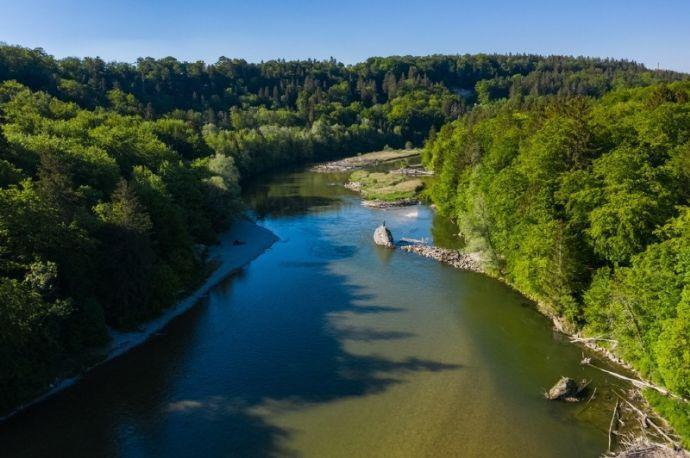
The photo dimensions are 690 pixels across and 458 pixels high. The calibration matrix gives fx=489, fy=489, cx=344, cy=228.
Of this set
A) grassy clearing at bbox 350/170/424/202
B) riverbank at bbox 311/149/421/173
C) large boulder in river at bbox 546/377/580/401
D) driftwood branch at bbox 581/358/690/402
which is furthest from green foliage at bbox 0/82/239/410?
riverbank at bbox 311/149/421/173

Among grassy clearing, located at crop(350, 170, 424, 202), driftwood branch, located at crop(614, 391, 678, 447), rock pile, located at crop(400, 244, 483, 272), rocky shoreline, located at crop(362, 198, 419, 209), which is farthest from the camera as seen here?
grassy clearing, located at crop(350, 170, 424, 202)

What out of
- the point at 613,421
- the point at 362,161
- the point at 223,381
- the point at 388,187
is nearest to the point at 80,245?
the point at 223,381

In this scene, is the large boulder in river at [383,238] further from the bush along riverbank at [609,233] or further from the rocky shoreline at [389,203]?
the rocky shoreline at [389,203]

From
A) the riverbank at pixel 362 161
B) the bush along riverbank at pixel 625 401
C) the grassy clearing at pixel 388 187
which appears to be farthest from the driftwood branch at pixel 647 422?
the riverbank at pixel 362 161

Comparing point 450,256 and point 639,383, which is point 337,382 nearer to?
point 639,383

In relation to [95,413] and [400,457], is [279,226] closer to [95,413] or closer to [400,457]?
[95,413]

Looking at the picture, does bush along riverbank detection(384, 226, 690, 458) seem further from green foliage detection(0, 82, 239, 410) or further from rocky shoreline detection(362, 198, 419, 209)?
rocky shoreline detection(362, 198, 419, 209)

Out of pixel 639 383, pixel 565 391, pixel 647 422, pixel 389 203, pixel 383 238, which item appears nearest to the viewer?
pixel 647 422
